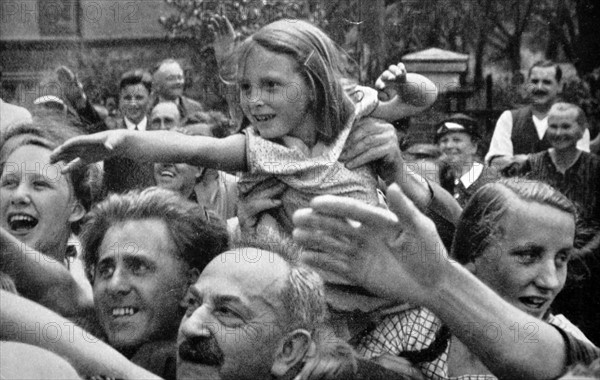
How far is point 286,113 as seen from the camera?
169 cm

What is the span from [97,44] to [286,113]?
1.70 ft

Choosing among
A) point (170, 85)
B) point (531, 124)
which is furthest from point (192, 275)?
point (531, 124)

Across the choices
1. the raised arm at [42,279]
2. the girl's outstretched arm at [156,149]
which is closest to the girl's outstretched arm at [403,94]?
the girl's outstretched arm at [156,149]

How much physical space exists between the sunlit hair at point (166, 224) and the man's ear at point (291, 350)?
0.81 feet

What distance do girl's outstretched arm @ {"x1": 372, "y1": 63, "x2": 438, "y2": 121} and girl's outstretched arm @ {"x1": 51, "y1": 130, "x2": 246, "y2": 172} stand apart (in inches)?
10.3

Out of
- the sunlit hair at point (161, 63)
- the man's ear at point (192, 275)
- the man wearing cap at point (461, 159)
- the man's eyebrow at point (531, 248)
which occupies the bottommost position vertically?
the man's ear at point (192, 275)

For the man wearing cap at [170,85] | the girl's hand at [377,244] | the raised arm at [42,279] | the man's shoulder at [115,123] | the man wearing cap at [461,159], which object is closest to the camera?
the girl's hand at [377,244]

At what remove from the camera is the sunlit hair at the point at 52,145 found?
185cm

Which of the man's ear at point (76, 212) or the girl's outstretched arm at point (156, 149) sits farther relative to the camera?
the man's ear at point (76, 212)

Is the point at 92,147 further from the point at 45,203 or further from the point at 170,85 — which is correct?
the point at 170,85

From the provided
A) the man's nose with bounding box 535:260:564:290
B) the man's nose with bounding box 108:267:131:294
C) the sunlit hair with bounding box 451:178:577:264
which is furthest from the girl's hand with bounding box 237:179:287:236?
the man's nose with bounding box 535:260:564:290

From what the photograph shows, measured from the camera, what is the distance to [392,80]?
1.72 meters

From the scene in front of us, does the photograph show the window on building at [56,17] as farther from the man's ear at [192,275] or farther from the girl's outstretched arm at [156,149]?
the man's ear at [192,275]

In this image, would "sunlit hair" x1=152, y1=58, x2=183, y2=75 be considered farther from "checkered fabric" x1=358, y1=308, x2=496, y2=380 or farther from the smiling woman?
"checkered fabric" x1=358, y1=308, x2=496, y2=380
